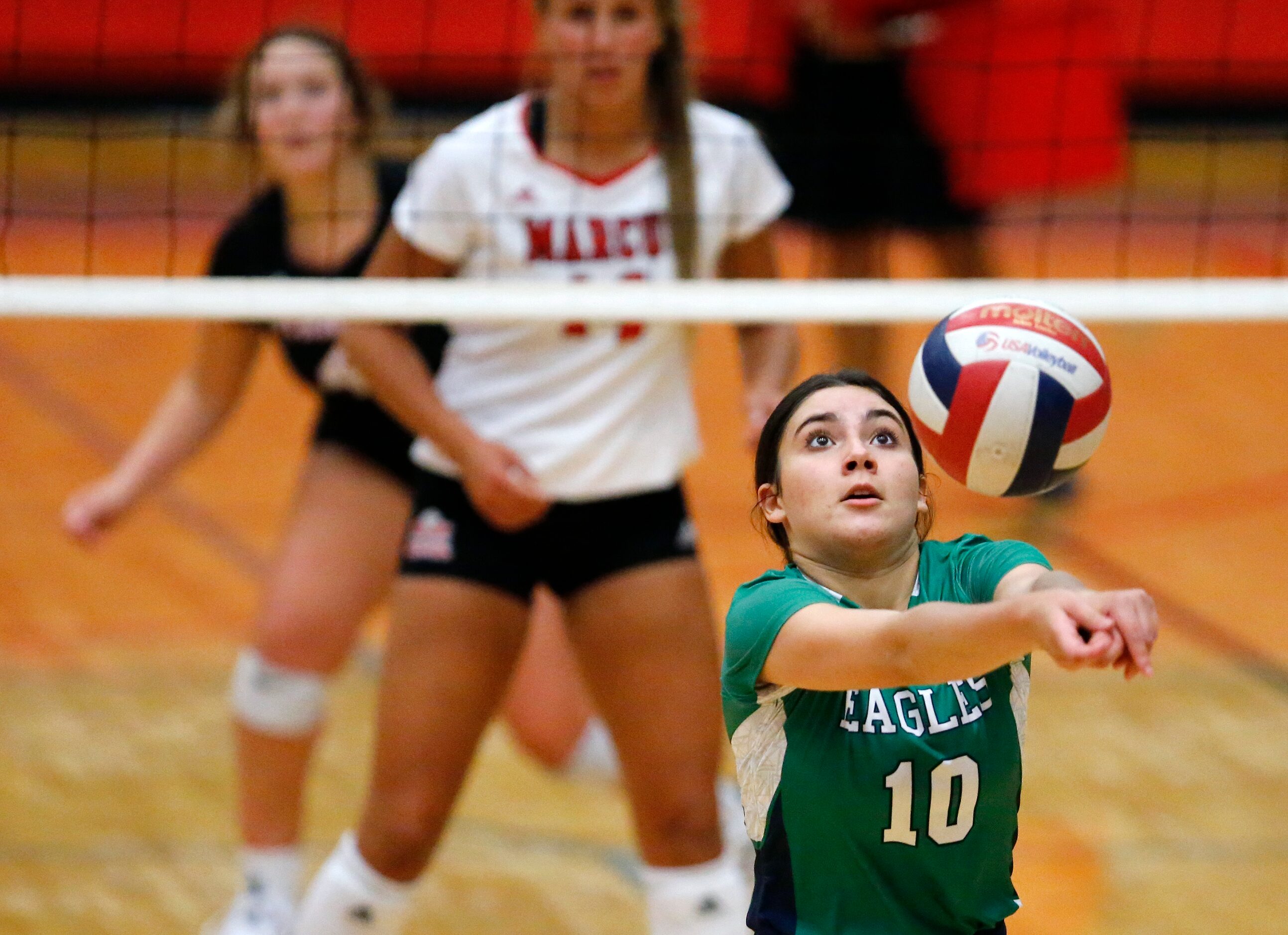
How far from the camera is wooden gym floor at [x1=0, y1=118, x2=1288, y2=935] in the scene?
3.74m

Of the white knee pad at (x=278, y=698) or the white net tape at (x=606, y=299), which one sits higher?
the white net tape at (x=606, y=299)

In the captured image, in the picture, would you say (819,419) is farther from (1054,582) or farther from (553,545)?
(553,545)

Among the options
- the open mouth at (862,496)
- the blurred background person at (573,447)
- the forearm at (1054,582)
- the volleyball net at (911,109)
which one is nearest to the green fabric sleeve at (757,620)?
the open mouth at (862,496)

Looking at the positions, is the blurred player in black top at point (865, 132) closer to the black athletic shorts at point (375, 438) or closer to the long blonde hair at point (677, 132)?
the black athletic shorts at point (375, 438)

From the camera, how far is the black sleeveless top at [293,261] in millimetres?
3492

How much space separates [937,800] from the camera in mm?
1867

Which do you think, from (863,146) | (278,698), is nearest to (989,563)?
(278,698)

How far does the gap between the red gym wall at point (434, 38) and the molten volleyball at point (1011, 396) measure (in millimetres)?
7878

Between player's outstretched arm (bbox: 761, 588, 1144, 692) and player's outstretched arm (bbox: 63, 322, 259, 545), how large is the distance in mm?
2072

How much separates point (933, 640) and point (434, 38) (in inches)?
369

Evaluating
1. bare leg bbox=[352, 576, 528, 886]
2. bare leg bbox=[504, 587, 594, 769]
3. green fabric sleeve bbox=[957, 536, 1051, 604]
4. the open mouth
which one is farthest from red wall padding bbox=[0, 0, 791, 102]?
the open mouth

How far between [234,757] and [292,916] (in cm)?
108

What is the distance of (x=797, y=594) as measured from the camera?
1.83 m

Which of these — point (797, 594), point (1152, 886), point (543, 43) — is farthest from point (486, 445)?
point (1152, 886)
